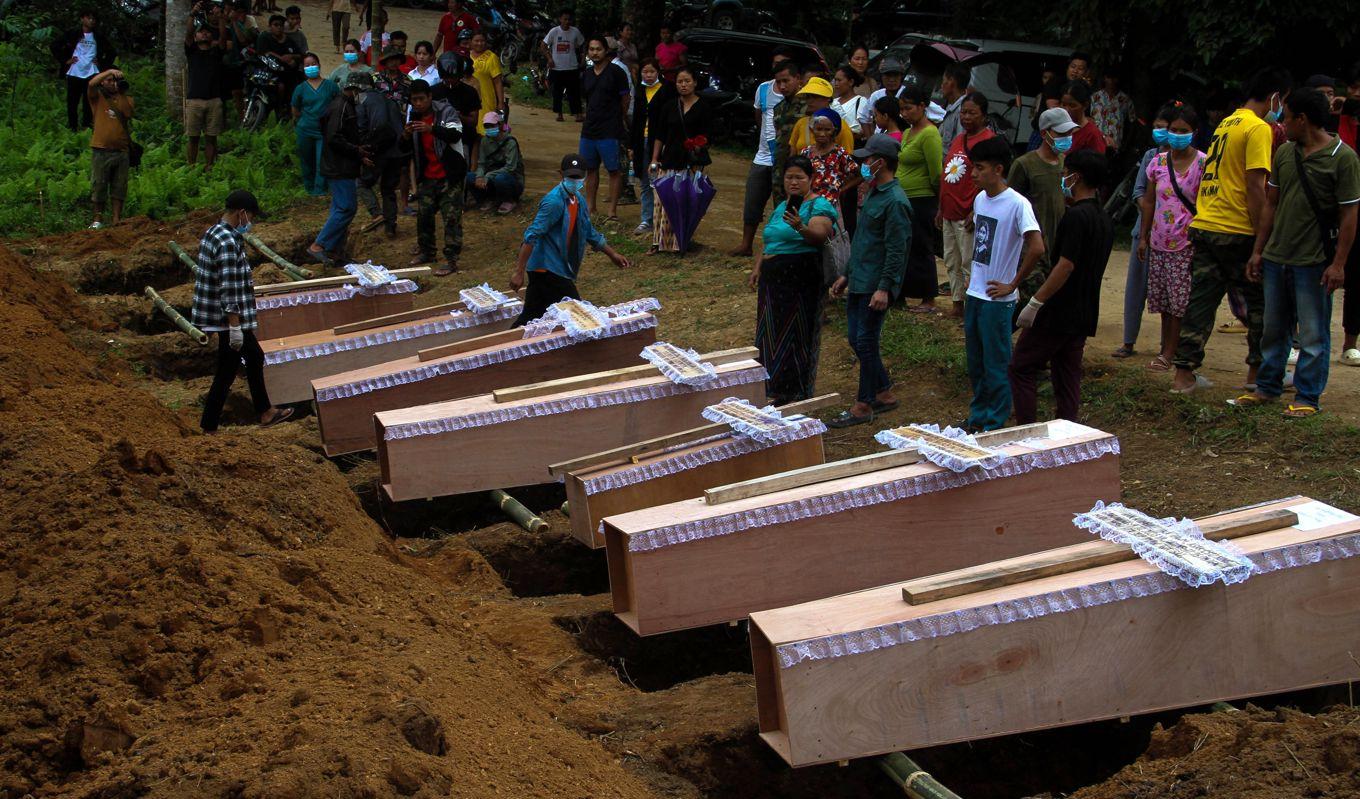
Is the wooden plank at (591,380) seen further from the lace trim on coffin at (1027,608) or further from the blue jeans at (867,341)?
the lace trim on coffin at (1027,608)

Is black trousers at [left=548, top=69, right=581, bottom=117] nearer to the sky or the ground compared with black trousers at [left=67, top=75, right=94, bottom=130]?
nearer to the sky

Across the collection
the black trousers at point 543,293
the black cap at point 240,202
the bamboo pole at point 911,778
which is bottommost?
the bamboo pole at point 911,778

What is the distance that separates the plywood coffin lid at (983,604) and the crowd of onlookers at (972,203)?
262 cm

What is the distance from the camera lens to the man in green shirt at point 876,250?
8172 millimetres

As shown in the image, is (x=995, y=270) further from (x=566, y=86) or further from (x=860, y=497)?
(x=566, y=86)

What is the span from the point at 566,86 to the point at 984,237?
14072 mm

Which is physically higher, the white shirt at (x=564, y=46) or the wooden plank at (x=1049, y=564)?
the white shirt at (x=564, y=46)

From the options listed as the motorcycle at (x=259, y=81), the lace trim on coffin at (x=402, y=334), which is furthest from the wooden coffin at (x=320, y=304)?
the motorcycle at (x=259, y=81)

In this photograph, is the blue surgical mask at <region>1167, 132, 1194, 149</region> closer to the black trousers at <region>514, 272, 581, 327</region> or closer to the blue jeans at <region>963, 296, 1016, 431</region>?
the blue jeans at <region>963, 296, 1016, 431</region>

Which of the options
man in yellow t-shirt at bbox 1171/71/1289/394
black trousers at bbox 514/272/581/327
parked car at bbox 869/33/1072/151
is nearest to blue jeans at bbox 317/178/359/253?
black trousers at bbox 514/272/581/327

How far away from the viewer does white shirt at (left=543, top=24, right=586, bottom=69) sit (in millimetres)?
19188

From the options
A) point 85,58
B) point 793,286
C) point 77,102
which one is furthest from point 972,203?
point 77,102

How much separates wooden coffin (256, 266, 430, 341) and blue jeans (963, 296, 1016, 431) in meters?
5.24

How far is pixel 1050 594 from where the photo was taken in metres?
4.69
